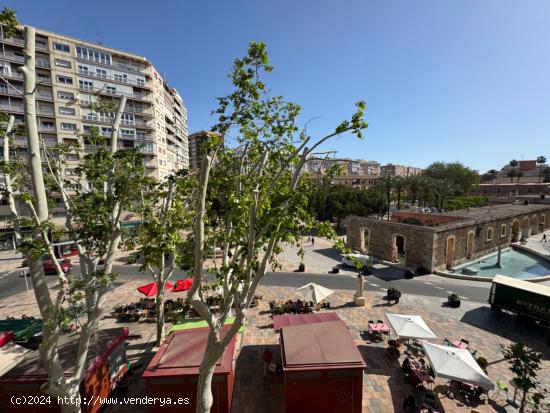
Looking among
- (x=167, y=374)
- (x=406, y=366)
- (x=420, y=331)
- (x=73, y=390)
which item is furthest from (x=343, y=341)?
(x=73, y=390)

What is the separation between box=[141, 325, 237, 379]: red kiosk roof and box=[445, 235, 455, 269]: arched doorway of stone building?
2382 cm

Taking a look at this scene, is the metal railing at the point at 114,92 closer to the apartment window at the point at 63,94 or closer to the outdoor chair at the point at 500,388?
the apartment window at the point at 63,94

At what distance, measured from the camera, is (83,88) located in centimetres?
3853

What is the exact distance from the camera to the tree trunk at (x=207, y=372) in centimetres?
574

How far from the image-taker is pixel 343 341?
29.2 feet

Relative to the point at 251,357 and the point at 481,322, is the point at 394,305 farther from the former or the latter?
the point at 251,357

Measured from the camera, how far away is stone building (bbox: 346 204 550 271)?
24.0 m

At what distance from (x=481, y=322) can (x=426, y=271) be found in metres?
9.16

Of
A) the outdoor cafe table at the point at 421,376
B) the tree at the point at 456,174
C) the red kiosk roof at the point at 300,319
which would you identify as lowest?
the outdoor cafe table at the point at 421,376

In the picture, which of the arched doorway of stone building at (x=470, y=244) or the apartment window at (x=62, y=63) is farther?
the apartment window at (x=62, y=63)

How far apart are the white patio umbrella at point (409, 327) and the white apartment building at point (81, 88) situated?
106 feet

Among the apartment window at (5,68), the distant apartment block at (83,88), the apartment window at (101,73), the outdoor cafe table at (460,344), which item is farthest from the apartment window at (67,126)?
the outdoor cafe table at (460,344)

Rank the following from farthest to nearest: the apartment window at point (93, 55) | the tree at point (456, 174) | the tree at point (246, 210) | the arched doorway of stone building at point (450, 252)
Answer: the tree at point (456, 174) < the apartment window at point (93, 55) < the arched doorway of stone building at point (450, 252) < the tree at point (246, 210)

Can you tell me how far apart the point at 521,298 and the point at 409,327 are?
8.06 meters
